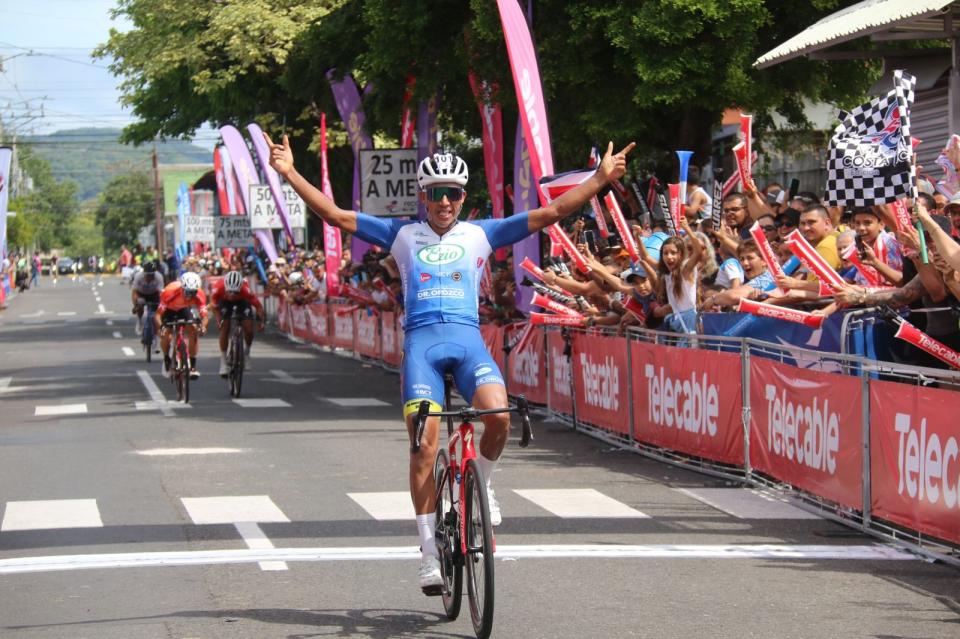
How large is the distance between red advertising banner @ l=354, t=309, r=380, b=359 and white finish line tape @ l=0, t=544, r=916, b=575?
2074 cm

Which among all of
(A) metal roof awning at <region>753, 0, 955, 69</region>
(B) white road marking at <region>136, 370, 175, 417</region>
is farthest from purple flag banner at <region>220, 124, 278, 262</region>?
(A) metal roof awning at <region>753, 0, 955, 69</region>

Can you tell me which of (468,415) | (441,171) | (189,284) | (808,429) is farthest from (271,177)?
(468,415)

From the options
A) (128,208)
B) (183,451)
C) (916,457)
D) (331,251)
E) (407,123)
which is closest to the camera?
(916,457)

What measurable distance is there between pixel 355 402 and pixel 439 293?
14.2 meters

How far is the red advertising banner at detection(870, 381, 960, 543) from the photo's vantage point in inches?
356

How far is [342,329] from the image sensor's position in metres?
34.9

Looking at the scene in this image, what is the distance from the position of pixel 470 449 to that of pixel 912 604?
2.38 m

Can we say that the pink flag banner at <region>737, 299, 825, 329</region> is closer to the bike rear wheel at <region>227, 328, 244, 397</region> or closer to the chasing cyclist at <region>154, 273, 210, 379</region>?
the bike rear wheel at <region>227, 328, 244, 397</region>

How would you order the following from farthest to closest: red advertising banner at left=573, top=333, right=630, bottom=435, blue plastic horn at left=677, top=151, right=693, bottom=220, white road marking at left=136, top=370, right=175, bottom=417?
white road marking at left=136, top=370, right=175, bottom=417 → blue plastic horn at left=677, top=151, right=693, bottom=220 → red advertising banner at left=573, top=333, right=630, bottom=435

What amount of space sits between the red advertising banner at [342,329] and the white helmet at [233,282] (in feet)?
37.3

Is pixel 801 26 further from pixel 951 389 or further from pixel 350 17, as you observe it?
pixel 951 389

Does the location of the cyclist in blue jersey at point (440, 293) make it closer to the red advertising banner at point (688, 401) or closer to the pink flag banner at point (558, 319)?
the red advertising banner at point (688, 401)

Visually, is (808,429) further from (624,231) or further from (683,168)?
(683,168)

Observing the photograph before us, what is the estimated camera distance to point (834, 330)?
11.5m
